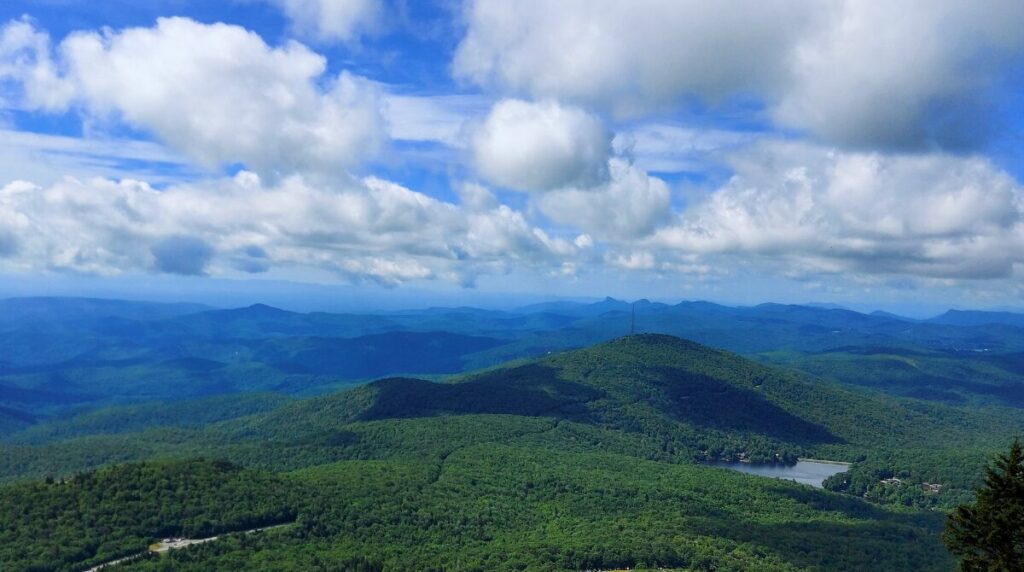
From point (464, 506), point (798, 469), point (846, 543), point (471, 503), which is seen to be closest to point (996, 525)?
point (846, 543)

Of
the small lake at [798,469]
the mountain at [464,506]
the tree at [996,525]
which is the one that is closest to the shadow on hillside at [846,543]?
the mountain at [464,506]

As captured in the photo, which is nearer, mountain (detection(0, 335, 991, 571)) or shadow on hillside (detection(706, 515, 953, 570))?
mountain (detection(0, 335, 991, 571))

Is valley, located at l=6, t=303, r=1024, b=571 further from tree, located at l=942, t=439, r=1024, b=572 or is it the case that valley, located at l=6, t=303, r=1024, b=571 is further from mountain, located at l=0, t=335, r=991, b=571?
tree, located at l=942, t=439, r=1024, b=572

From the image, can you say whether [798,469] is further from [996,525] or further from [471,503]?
[996,525]

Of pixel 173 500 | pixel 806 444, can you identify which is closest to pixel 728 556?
pixel 173 500

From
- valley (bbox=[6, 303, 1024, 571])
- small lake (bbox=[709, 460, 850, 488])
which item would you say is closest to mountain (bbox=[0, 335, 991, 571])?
valley (bbox=[6, 303, 1024, 571])

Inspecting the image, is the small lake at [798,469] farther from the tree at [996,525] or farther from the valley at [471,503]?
the tree at [996,525]

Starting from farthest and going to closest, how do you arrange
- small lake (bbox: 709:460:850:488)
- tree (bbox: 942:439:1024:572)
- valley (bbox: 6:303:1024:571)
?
small lake (bbox: 709:460:850:488) < valley (bbox: 6:303:1024:571) < tree (bbox: 942:439:1024:572)

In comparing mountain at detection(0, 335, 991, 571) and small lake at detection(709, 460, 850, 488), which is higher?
mountain at detection(0, 335, 991, 571)
